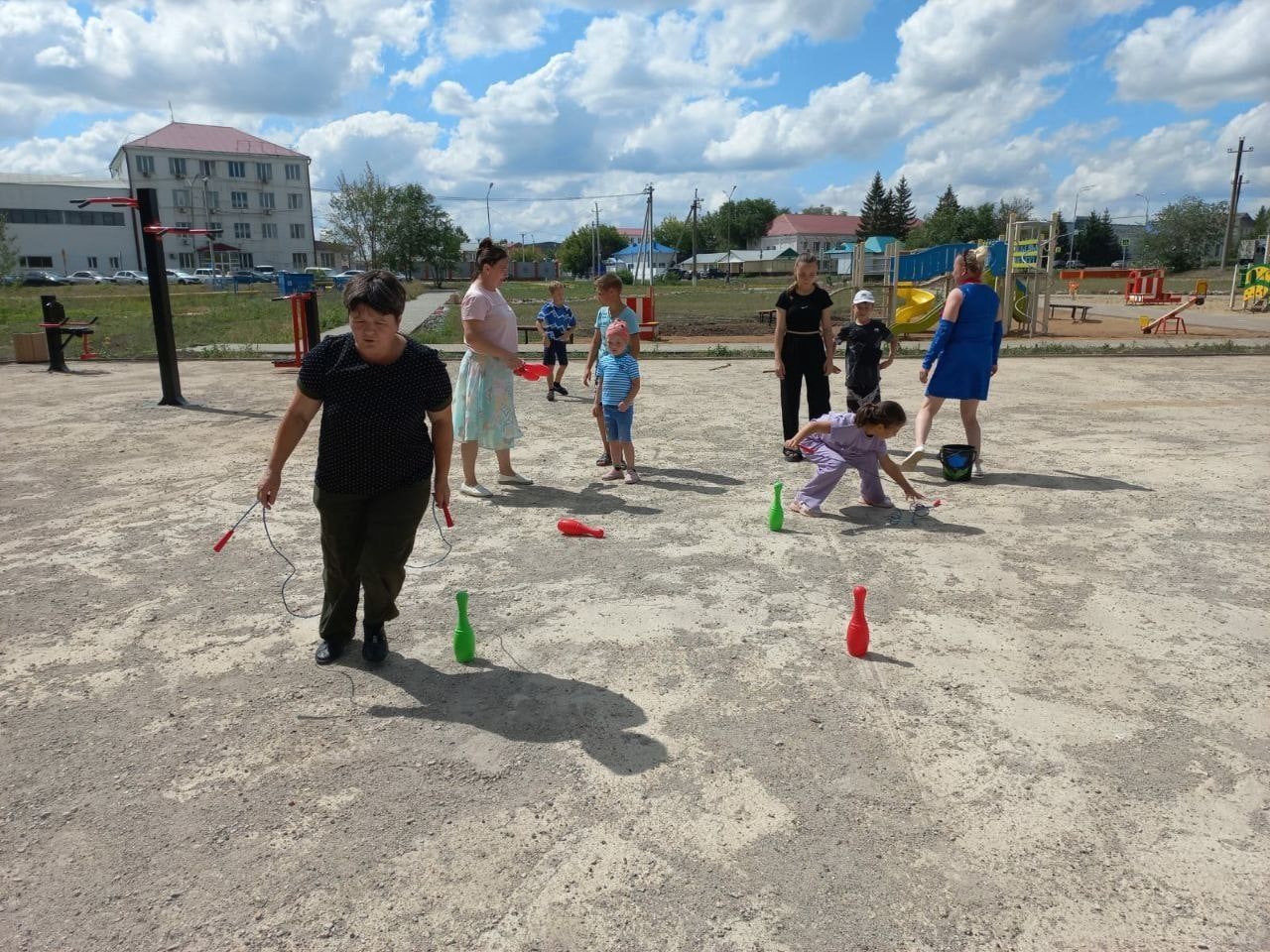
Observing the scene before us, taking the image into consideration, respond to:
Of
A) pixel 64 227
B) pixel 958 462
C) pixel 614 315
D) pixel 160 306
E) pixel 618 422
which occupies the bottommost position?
pixel 958 462

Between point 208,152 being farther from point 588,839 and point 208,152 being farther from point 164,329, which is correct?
point 588,839

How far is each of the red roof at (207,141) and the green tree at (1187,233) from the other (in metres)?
93.6

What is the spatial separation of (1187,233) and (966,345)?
90866mm

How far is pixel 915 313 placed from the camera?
22.6 metres

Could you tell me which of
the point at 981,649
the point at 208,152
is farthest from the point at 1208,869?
the point at 208,152

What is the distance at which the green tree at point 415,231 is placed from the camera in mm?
79500

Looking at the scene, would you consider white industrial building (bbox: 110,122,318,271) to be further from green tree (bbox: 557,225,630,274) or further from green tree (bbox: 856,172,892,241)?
green tree (bbox: 856,172,892,241)

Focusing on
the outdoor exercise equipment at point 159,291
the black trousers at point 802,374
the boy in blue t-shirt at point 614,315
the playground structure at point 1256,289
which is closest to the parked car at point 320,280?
the outdoor exercise equipment at point 159,291

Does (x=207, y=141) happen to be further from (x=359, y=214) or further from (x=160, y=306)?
(x=160, y=306)

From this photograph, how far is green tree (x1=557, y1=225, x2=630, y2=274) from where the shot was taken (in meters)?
133

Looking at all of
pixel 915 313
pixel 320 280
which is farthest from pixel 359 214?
pixel 915 313

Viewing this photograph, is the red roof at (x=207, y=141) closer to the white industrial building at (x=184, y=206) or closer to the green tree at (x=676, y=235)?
the white industrial building at (x=184, y=206)

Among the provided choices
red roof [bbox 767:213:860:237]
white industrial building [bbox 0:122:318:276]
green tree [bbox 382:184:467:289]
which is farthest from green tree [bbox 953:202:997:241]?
white industrial building [bbox 0:122:318:276]

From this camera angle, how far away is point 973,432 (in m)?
7.54
